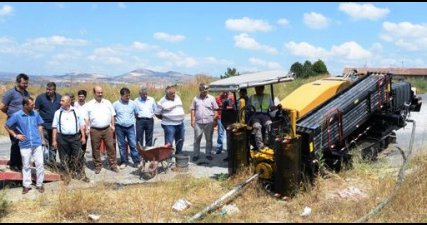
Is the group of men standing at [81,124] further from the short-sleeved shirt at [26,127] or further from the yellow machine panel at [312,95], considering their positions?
the yellow machine panel at [312,95]

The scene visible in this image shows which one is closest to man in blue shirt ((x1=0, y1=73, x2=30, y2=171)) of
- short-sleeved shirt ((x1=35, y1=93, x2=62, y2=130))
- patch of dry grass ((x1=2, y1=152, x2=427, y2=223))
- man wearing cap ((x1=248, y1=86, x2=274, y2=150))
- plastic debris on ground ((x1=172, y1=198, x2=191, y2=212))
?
short-sleeved shirt ((x1=35, y1=93, x2=62, y2=130))

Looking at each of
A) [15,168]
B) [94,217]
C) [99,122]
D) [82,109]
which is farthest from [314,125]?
[15,168]

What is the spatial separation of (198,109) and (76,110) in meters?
2.69

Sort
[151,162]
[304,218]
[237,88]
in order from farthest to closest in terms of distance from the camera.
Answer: [151,162] → [237,88] → [304,218]

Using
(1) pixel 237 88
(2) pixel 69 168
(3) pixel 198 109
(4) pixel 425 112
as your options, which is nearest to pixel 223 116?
(3) pixel 198 109

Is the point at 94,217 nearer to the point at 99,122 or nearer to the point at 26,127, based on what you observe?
the point at 26,127

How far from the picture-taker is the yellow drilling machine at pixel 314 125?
7234 millimetres

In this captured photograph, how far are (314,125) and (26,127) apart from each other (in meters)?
4.83

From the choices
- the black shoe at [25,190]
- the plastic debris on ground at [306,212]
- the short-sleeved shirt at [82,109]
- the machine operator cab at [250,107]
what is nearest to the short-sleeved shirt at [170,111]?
the machine operator cab at [250,107]

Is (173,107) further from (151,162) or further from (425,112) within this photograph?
(425,112)

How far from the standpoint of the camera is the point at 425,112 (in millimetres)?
19047

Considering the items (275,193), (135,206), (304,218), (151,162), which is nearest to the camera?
(304,218)

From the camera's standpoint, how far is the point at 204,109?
10242mm

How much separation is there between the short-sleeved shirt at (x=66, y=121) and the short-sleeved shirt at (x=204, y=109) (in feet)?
9.00
